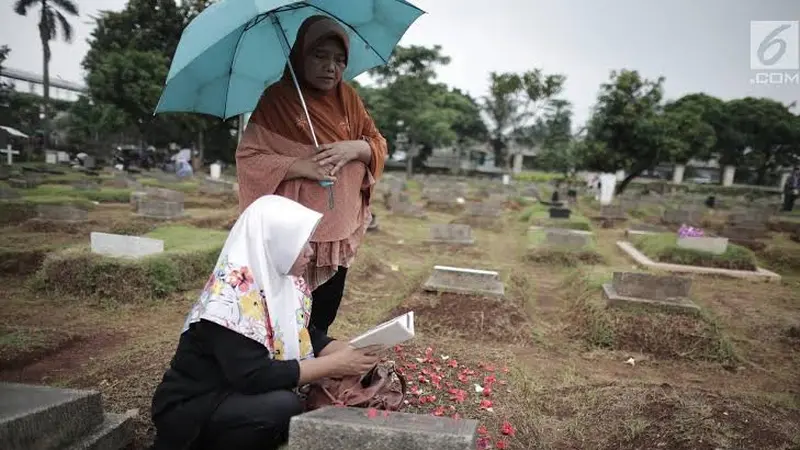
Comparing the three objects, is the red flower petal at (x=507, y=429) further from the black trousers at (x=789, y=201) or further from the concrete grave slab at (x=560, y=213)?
the black trousers at (x=789, y=201)

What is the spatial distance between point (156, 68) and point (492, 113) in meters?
26.3

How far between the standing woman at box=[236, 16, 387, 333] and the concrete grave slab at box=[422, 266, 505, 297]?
3402 mm

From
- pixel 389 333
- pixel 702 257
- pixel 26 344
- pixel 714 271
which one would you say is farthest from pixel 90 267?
pixel 702 257

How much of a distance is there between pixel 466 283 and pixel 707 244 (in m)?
4.99

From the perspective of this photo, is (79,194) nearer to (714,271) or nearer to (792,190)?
(714,271)

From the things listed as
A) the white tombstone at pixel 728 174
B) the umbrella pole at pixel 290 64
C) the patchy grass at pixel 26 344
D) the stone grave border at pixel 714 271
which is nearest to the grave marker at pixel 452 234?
the stone grave border at pixel 714 271

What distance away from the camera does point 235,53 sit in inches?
88.2

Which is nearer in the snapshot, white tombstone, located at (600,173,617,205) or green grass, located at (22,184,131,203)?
green grass, located at (22,184,131,203)

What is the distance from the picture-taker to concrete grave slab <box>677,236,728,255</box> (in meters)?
8.29

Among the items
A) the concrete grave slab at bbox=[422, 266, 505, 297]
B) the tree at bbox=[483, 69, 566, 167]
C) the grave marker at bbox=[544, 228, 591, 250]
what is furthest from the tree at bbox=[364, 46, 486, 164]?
the concrete grave slab at bbox=[422, 266, 505, 297]

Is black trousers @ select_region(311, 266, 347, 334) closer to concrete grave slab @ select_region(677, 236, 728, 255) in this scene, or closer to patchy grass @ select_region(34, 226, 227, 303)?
patchy grass @ select_region(34, 226, 227, 303)

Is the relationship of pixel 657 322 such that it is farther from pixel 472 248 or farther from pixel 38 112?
pixel 38 112

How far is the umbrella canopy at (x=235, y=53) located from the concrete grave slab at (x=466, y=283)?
376 cm

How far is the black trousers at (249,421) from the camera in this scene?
194 centimetres
